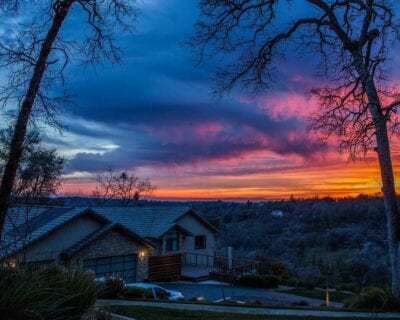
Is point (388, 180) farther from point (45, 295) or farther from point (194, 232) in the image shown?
point (194, 232)

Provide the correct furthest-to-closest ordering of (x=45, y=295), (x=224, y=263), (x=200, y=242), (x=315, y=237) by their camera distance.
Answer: (x=315, y=237), (x=200, y=242), (x=224, y=263), (x=45, y=295)

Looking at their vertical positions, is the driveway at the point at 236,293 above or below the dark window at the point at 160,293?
below

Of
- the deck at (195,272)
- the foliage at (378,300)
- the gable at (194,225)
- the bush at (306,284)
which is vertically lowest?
the bush at (306,284)

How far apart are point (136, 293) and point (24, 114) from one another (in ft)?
Result: 39.2

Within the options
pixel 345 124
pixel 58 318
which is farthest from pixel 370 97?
pixel 58 318

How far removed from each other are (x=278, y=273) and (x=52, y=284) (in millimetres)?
34103

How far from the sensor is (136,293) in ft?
60.2

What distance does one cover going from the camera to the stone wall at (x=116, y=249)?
29470mm

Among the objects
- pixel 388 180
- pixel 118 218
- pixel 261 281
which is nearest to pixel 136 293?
pixel 388 180

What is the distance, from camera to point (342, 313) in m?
13.1

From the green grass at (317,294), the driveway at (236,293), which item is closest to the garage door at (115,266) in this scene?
the driveway at (236,293)

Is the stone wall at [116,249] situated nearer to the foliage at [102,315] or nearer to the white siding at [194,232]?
the white siding at [194,232]

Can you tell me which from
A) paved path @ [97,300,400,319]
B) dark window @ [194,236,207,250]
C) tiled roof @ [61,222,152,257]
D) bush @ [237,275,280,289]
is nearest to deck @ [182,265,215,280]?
bush @ [237,275,280,289]

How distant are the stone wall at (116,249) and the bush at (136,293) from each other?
10326 millimetres
